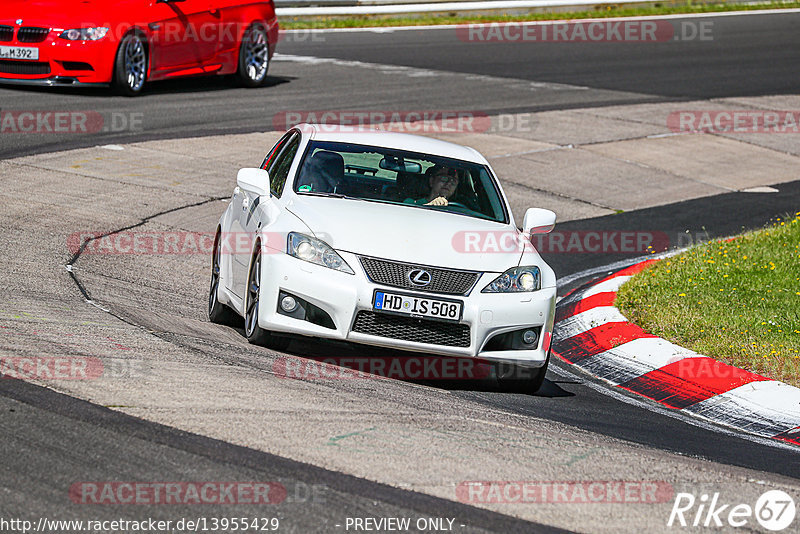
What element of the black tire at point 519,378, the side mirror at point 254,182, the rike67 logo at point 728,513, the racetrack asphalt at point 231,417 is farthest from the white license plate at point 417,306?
the rike67 logo at point 728,513

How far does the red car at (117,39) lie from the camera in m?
15.9

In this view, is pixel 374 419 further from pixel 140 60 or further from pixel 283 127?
pixel 140 60

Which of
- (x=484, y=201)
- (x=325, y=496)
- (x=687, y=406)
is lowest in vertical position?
(x=687, y=406)

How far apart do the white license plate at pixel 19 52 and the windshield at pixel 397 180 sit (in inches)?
347

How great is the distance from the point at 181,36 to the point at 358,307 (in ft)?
38.1

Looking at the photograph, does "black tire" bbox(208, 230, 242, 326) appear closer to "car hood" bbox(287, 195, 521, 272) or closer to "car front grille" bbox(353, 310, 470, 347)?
"car hood" bbox(287, 195, 521, 272)

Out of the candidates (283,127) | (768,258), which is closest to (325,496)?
(768,258)

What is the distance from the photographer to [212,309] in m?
8.55

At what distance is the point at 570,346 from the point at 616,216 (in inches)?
195

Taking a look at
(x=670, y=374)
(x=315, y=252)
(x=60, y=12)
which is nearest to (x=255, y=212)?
(x=315, y=252)

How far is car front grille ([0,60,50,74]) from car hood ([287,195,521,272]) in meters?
9.30

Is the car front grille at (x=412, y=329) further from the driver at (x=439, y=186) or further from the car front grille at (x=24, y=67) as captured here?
the car front grille at (x=24, y=67)

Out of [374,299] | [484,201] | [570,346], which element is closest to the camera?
[374,299]

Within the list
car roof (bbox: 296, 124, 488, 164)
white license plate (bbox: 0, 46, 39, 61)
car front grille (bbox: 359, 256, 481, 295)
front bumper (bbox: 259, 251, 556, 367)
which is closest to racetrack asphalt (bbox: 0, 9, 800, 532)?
front bumper (bbox: 259, 251, 556, 367)
